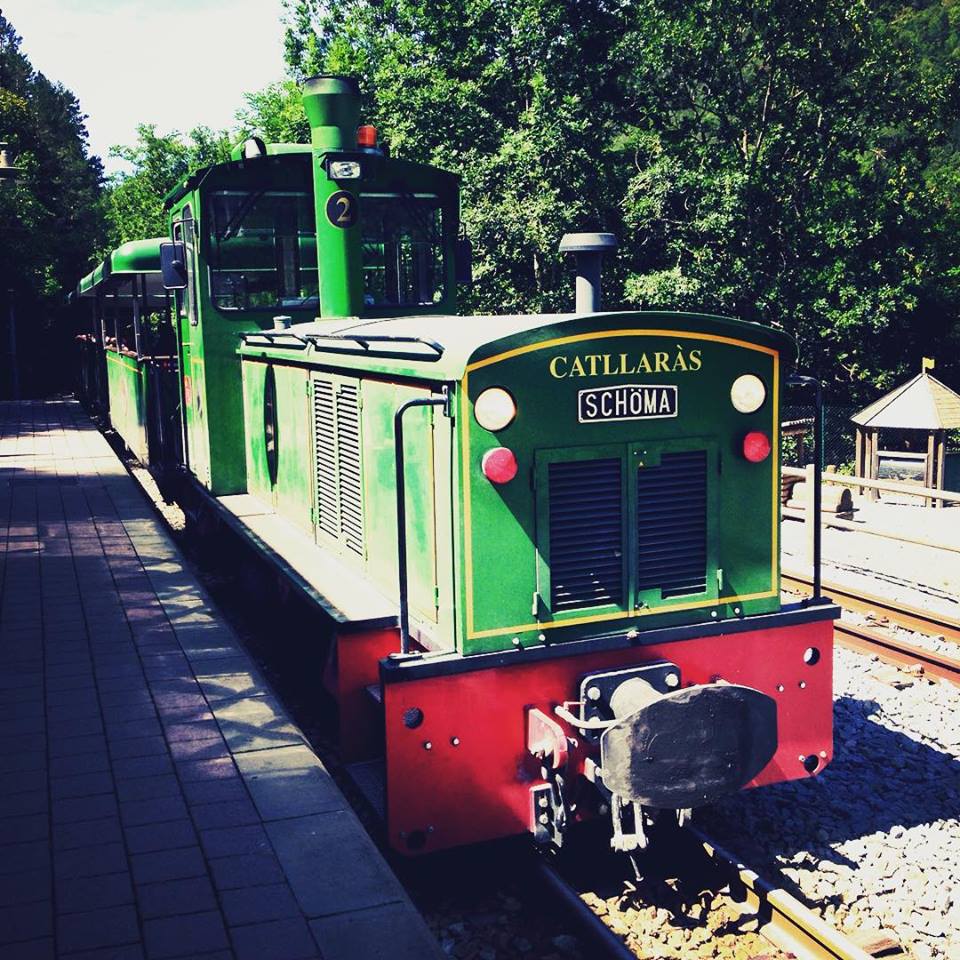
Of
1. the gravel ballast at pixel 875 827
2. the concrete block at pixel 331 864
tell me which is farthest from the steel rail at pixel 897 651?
the concrete block at pixel 331 864

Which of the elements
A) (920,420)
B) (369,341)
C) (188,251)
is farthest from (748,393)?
(920,420)

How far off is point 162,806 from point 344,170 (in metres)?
4.61

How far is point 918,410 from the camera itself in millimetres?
18547

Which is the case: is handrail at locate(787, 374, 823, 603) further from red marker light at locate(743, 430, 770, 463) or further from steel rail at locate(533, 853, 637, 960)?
steel rail at locate(533, 853, 637, 960)

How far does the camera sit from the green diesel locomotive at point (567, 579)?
4.53 metres

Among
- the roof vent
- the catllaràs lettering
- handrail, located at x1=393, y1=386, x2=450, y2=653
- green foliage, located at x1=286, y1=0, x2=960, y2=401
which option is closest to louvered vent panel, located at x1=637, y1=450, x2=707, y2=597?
the catllaràs lettering

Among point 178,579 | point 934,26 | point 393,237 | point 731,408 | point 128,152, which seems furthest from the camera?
point 934,26

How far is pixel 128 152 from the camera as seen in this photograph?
44156mm

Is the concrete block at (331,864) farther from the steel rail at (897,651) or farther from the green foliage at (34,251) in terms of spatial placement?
the green foliage at (34,251)

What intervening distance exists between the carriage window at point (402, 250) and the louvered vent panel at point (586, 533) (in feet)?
12.2

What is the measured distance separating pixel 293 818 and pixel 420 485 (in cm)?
162

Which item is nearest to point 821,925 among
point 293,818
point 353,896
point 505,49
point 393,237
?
point 353,896

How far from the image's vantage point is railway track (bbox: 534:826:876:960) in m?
4.24

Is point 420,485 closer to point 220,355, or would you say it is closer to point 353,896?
point 353,896
